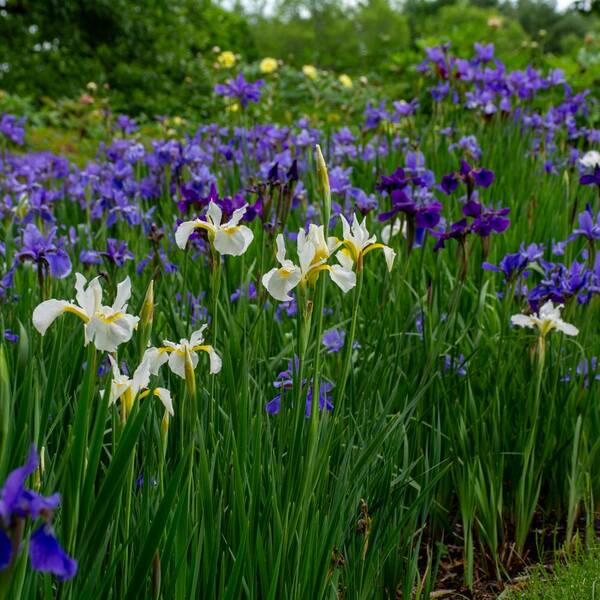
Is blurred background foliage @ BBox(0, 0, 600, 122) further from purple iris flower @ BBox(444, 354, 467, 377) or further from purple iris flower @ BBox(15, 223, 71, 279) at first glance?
purple iris flower @ BBox(15, 223, 71, 279)

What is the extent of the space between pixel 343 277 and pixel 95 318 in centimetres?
42

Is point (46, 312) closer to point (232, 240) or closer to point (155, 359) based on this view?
point (155, 359)

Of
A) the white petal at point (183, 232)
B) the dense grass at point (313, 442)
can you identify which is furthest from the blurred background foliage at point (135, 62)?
the white petal at point (183, 232)

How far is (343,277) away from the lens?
1.37 metres

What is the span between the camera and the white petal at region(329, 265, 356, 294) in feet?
4.45

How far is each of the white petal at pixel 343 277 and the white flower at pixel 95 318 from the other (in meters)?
0.35

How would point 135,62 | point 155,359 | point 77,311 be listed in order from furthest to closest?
point 135,62
point 155,359
point 77,311

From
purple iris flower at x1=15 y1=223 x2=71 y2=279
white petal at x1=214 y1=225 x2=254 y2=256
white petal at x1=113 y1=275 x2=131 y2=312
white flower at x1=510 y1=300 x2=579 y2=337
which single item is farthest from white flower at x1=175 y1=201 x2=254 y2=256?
white flower at x1=510 y1=300 x2=579 y2=337

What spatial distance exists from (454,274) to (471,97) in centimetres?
201

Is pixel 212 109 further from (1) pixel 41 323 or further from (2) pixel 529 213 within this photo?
(1) pixel 41 323

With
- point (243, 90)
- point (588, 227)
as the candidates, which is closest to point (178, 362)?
point (588, 227)

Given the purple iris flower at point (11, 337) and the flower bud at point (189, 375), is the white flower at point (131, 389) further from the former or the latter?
the purple iris flower at point (11, 337)

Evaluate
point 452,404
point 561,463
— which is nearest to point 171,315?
point 452,404

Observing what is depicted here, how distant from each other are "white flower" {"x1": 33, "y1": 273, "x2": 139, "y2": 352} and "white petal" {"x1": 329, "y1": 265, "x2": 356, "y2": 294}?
0.35 metres
